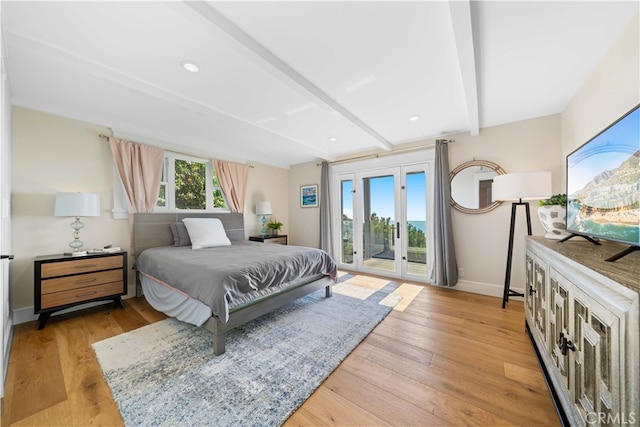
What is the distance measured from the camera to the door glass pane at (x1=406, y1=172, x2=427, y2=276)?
12.8 feet

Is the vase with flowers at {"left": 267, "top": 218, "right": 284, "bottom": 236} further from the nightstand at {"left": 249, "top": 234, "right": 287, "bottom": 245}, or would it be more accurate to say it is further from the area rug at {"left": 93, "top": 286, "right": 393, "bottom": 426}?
the area rug at {"left": 93, "top": 286, "right": 393, "bottom": 426}

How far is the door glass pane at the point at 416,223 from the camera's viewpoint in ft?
12.8

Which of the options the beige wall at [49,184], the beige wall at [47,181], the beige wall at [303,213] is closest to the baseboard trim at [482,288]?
the beige wall at [303,213]

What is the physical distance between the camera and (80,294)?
2.52 metres

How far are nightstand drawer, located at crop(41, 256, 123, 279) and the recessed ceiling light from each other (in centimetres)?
234

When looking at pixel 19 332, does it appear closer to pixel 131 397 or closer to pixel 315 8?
pixel 131 397

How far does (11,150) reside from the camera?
241cm

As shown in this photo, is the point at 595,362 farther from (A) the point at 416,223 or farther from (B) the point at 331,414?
(A) the point at 416,223

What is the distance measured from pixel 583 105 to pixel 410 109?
155 cm

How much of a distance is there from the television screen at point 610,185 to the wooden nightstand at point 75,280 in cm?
424

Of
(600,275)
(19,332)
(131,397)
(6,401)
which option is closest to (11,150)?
(19,332)

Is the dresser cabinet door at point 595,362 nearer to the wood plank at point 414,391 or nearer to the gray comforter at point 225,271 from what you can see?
the wood plank at point 414,391

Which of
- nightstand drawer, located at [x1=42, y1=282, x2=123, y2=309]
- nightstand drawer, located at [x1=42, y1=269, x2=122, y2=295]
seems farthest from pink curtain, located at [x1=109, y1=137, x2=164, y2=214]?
nightstand drawer, located at [x1=42, y1=282, x2=123, y2=309]

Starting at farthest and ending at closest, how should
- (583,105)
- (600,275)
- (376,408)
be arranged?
(583,105)
(376,408)
(600,275)
